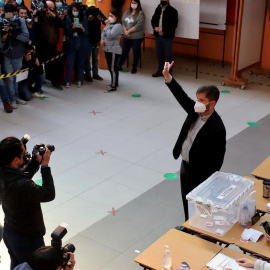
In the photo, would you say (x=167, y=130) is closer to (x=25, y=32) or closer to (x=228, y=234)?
(x=25, y=32)

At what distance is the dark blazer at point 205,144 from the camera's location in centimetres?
482

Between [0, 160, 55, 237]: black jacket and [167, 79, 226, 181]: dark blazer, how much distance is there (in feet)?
5.15

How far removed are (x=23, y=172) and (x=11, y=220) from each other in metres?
0.38

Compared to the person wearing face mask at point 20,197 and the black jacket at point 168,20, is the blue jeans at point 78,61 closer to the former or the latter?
the black jacket at point 168,20

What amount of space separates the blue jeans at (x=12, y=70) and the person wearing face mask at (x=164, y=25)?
3.16 m

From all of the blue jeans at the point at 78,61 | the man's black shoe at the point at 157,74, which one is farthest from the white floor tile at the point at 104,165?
the man's black shoe at the point at 157,74

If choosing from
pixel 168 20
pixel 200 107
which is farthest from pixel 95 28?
pixel 200 107

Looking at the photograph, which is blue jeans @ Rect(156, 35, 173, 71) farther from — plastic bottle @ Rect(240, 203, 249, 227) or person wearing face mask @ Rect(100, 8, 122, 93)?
plastic bottle @ Rect(240, 203, 249, 227)

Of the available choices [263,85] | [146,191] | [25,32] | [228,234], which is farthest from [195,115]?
[263,85]

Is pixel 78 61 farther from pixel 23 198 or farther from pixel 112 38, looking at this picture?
pixel 23 198

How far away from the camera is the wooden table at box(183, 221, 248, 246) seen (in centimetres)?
434

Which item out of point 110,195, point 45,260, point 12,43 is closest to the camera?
point 45,260

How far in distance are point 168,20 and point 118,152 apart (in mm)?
3932

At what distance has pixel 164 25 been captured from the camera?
1040cm
